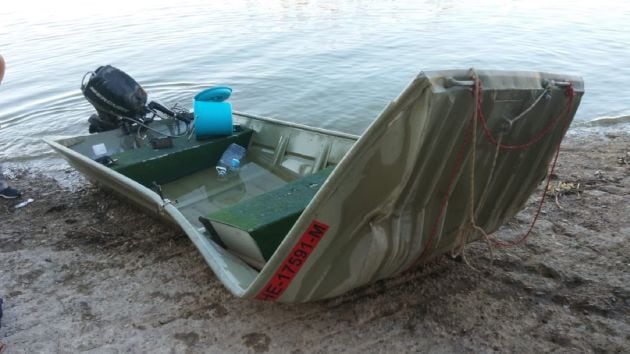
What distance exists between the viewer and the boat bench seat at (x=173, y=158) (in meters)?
5.31

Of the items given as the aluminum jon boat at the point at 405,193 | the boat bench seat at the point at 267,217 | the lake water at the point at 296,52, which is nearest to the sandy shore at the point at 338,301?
the aluminum jon boat at the point at 405,193

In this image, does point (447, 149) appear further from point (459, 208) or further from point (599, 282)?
point (599, 282)

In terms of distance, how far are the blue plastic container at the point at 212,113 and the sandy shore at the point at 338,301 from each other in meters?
1.44

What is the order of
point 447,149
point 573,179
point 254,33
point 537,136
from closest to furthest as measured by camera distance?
point 447,149 < point 537,136 < point 573,179 < point 254,33

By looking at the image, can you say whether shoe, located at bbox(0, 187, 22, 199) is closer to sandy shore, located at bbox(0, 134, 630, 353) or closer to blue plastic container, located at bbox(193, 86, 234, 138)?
sandy shore, located at bbox(0, 134, 630, 353)

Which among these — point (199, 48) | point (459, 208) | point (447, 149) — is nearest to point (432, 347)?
point (459, 208)

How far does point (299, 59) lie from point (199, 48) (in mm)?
3927

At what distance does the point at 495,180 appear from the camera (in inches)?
125

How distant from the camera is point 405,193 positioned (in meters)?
2.77

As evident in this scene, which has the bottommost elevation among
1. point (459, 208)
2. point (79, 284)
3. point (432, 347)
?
point (79, 284)

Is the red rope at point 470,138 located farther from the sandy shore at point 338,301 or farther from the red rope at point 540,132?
the sandy shore at point 338,301

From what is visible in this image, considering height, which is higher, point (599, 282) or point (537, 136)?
point (537, 136)

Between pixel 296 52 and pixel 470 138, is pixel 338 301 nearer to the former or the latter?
pixel 470 138

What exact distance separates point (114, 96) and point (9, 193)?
1855 mm
